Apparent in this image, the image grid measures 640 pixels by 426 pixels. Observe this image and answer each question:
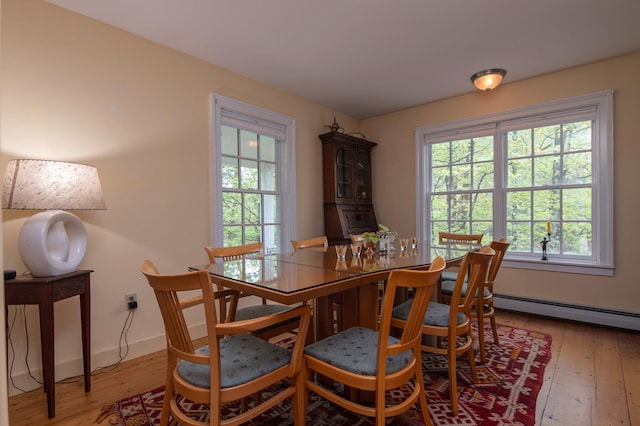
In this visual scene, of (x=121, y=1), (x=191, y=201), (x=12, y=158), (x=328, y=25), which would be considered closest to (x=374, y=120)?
(x=328, y=25)

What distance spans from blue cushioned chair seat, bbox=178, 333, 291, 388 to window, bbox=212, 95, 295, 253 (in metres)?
1.82

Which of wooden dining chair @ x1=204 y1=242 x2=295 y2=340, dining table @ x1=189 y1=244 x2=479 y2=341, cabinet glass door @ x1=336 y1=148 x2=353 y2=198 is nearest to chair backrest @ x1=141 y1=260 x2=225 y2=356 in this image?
dining table @ x1=189 y1=244 x2=479 y2=341

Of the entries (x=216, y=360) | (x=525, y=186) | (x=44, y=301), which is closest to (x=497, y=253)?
(x=525, y=186)

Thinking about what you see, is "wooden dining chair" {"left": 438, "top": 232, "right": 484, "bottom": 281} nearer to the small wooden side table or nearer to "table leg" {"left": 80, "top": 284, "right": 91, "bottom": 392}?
"table leg" {"left": 80, "top": 284, "right": 91, "bottom": 392}

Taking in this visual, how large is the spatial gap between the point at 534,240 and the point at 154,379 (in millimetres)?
4037

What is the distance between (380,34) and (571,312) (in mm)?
3372

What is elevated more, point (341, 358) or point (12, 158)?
point (12, 158)

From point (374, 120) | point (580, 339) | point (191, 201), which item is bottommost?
point (580, 339)

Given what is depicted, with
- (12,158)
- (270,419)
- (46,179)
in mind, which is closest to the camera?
(270,419)

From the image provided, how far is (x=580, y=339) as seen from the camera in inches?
115

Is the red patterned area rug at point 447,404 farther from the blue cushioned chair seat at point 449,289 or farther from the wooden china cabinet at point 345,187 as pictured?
the wooden china cabinet at point 345,187

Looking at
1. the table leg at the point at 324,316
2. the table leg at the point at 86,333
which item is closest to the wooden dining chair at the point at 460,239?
the table leg at the point at 324,316

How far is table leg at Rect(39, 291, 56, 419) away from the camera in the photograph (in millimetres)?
1862

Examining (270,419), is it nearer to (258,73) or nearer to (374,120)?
(258,73)
